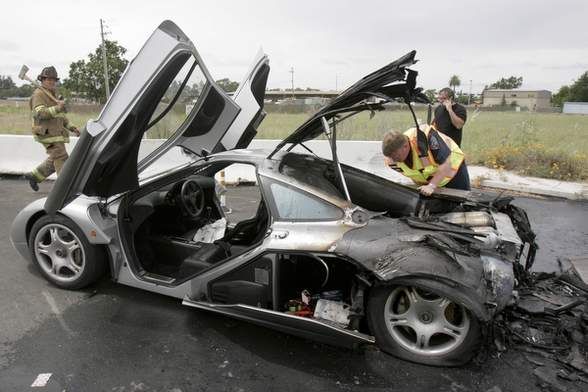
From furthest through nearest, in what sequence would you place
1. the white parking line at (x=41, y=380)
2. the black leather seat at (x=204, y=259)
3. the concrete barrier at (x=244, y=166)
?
the concrete barrier at (x=244, y=166) < the black leather seat at (x=204, y=259) < the white parking line at (x=41, y=380)

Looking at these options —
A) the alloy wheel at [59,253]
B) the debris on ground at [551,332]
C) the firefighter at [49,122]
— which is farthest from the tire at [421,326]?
the firefighter at [49,122]

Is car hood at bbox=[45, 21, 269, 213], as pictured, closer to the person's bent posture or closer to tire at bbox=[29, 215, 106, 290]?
tire at bbox=[29, 215, 106, 290]

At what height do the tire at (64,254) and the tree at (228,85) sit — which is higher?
the tree at (228,85)

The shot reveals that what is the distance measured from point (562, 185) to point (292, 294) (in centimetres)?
702

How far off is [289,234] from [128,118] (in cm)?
142

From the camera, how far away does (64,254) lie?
3779 millimetres

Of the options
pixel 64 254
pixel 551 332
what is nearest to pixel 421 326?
pixel 551 332

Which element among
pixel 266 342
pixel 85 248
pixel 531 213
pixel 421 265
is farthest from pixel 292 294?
pixel 531 213

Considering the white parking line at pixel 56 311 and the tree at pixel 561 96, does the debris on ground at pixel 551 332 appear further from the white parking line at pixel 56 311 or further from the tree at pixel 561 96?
the tree at pixel 561 96

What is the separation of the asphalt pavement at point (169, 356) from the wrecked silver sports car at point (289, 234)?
0.63 feet

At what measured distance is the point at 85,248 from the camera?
3.62 m

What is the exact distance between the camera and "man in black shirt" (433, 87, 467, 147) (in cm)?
611

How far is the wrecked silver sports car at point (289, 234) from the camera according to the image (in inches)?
109

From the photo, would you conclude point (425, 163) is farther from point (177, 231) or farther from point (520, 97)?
point (520, 97)
